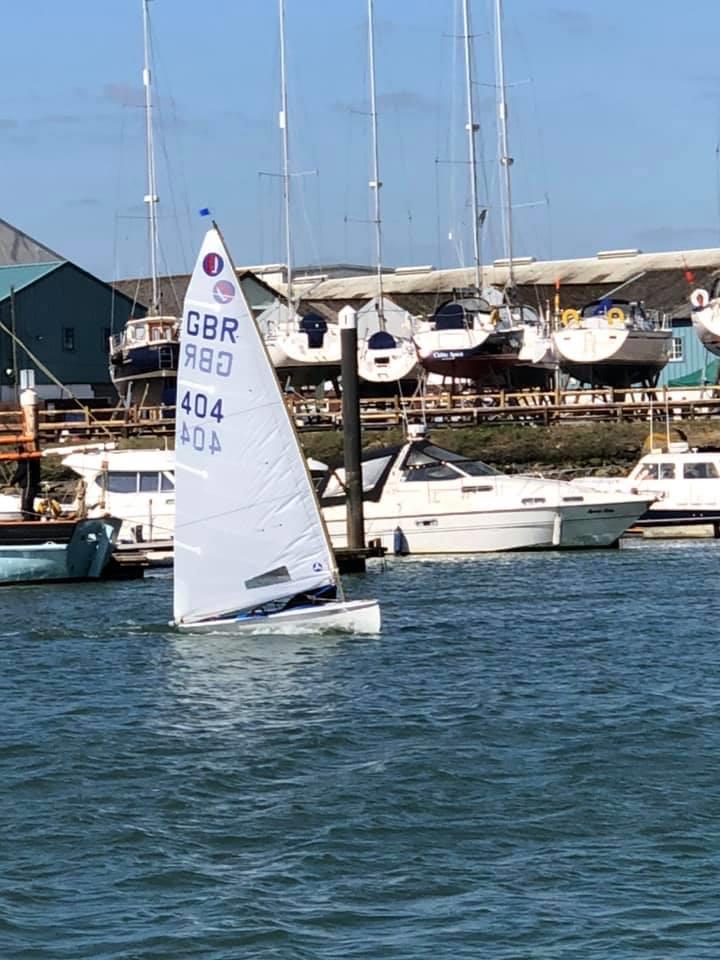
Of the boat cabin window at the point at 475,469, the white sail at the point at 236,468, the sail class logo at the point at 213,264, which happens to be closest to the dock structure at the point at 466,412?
the boat cabin window at the point at 475,469

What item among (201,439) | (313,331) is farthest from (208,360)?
(313,331)

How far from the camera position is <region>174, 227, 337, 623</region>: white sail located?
2470 centimetres

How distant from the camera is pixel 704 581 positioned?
33000 mm

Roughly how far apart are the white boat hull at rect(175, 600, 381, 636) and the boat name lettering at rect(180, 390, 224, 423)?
271cm

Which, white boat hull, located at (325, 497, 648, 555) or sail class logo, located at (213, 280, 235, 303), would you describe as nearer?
sail class logo, located at (213, 280, 235, 303)

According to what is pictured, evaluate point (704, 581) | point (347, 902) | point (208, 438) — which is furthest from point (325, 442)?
point (347, 902)

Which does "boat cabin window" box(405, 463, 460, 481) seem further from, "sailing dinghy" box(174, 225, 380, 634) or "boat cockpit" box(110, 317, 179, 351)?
"boat cockpit" box(110, 317, 179, 351)

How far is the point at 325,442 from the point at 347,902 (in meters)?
39.8

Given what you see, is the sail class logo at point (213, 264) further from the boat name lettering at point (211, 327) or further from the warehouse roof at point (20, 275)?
the warehouse roof at point (20, 275)

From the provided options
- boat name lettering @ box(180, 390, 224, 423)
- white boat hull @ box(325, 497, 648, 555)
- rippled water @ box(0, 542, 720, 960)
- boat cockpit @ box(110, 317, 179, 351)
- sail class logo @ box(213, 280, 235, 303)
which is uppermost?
boat cockpit @ box(110, 317, 179, 351)

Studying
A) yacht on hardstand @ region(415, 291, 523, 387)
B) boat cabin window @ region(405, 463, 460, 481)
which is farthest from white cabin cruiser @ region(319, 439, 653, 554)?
yacht on hardstand @ region(415, 291, 523, 387)

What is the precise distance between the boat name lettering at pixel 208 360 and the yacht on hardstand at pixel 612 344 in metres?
34.5

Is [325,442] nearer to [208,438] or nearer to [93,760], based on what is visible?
[208,438]

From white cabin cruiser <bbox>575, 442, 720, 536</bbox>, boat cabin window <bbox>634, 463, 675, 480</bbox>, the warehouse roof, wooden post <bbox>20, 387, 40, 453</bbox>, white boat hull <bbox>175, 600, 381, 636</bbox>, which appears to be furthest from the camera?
the warehouse roof
